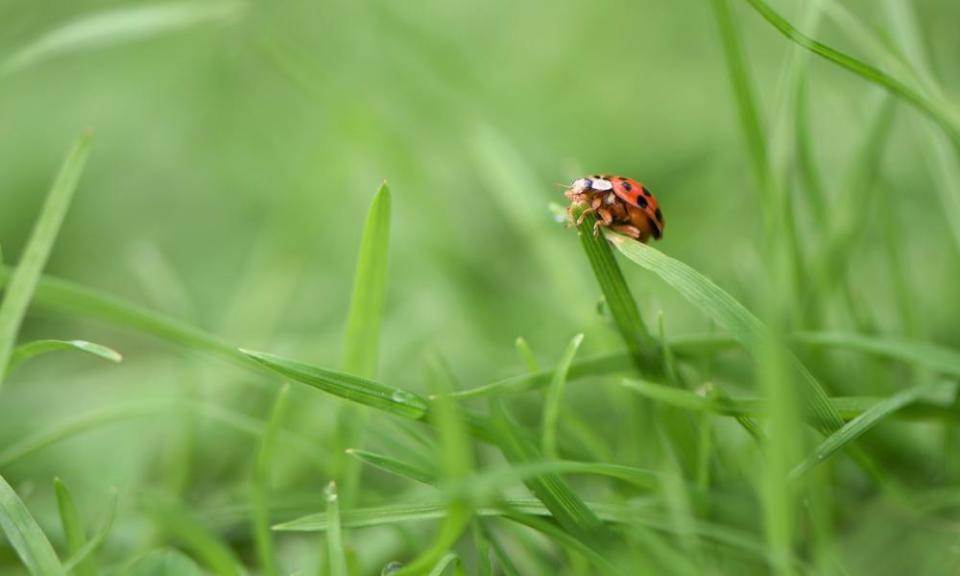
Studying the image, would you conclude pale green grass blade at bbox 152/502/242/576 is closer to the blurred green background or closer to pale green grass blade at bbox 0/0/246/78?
the blurred green background

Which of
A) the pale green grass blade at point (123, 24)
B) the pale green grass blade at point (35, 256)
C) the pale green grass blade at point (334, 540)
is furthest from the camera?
the pale green grass blade at point (123, 24)

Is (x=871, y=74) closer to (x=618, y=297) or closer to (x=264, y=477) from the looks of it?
(x=618, y=297)

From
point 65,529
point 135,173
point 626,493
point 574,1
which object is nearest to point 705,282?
point 626,493

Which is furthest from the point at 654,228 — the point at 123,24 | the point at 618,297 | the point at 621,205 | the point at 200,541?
the point at 123,24

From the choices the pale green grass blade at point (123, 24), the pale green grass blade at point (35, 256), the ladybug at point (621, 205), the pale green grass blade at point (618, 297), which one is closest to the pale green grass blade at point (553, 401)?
the pale green grass blade at point (618, 297)

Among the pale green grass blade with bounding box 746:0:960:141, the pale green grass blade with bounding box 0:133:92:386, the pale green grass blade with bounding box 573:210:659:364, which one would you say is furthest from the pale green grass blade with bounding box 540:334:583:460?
the pale green grass blade with bounding box 0:133:92:386

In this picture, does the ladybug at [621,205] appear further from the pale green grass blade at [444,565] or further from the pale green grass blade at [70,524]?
the pale green grass blade at [70,524]
